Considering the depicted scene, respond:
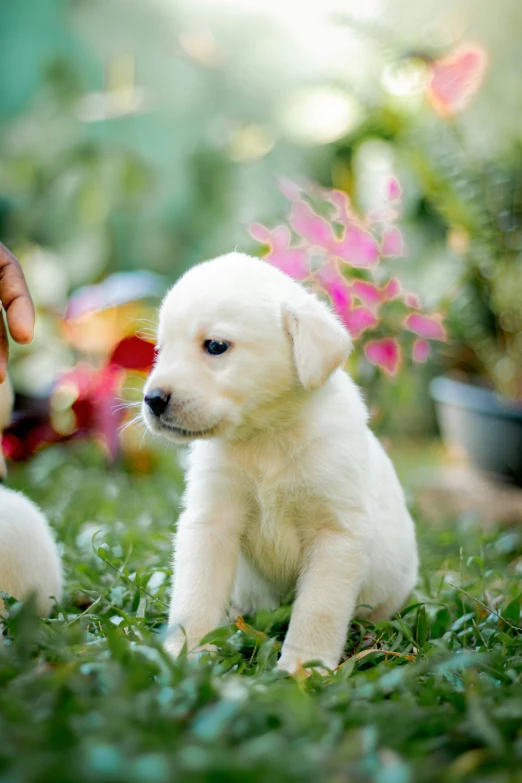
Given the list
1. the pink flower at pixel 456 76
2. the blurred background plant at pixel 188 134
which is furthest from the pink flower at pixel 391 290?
the blurred background plant at pixel 188 134

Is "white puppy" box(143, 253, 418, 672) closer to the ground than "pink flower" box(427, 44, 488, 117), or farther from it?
closer to the ground

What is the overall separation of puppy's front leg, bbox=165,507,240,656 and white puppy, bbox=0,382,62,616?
0.32 m

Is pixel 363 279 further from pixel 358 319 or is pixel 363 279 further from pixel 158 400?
pixel 158 400

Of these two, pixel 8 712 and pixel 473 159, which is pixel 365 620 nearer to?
pixel 8 712

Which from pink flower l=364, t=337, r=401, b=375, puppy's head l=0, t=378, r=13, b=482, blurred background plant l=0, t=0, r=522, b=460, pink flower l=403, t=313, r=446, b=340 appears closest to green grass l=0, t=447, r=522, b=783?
puppy's head l=0, t=378, r=13, b=482

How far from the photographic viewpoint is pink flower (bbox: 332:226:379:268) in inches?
132

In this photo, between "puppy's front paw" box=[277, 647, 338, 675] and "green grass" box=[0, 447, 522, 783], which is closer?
"green grass" box=[0, 447, 522, 783]

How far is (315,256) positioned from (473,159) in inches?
54.8

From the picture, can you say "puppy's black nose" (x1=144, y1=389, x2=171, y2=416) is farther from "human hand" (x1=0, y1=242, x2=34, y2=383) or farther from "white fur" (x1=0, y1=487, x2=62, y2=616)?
"white fur" (x1=0, y1=487, x2=62, y2=616)

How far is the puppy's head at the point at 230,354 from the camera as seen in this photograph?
1.89 m

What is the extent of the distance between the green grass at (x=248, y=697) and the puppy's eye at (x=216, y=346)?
2.04 feet

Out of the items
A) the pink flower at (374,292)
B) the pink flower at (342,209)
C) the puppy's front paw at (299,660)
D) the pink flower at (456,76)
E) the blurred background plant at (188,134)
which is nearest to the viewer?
the puppy's front paw at (299,660)

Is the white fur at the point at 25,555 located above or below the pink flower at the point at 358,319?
below

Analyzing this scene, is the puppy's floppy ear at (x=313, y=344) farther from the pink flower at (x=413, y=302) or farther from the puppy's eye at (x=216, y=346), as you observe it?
the pink flower at (x=413, y=302)
